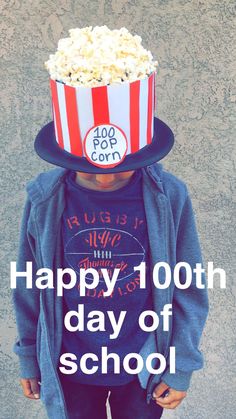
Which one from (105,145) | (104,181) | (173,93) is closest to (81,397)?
(104,181)

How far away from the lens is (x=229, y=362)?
2314mm

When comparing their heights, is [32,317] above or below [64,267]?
below

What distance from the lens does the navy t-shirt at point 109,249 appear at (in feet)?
4.83

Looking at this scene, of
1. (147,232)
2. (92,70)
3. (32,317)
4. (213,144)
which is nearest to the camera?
(92,70)

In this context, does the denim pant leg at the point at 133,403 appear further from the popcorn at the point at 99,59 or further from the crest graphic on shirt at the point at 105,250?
the popcorn at the point at 99,59

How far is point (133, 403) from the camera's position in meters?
1.72

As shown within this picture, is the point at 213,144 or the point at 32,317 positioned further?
the point at 213,144

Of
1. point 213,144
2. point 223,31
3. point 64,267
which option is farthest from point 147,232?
point 223,31

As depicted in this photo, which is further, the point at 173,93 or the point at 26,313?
the point at 173,93

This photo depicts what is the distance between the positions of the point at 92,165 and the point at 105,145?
66 mm

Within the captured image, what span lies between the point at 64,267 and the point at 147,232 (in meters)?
0.28

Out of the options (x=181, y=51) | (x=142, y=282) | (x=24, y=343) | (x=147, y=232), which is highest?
(x=181, y=51)

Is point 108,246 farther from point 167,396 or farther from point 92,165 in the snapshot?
point 167,396

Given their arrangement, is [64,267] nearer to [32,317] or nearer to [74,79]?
[32,317]
